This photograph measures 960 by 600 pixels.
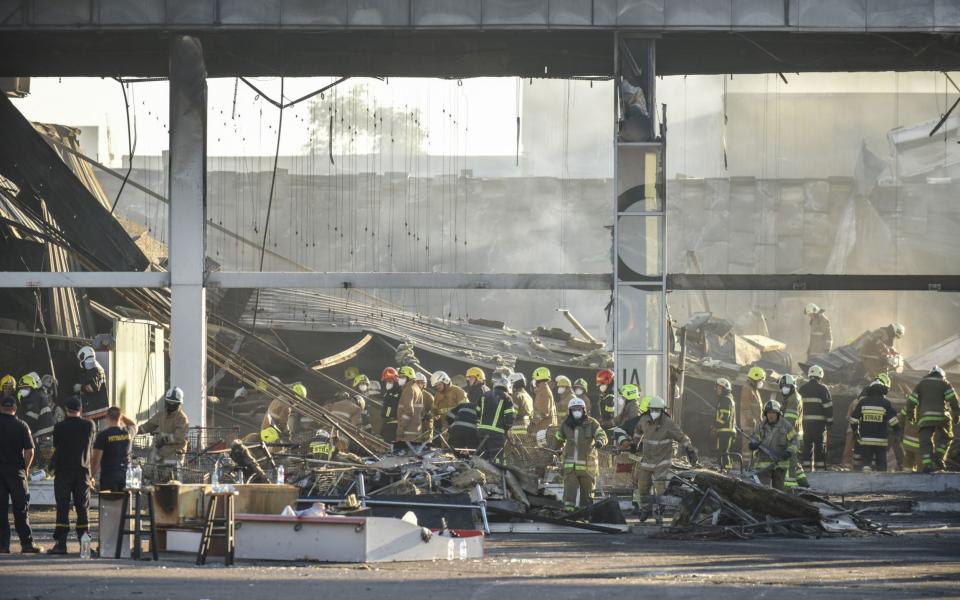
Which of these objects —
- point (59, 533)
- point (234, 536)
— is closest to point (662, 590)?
point (234, 536)

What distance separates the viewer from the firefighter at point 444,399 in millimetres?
24141

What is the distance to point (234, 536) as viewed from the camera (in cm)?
1264

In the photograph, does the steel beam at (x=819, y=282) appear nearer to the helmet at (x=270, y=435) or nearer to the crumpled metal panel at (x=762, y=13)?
the crumpled metal panel at (x=762, y=13)

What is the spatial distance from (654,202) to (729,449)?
4.22 m

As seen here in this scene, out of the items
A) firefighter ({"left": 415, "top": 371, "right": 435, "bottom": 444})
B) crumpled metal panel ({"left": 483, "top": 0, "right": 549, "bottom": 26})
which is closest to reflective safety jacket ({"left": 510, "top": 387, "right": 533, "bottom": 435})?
firefighter ({"left": 415, "top": 371, "right": 435, "bottom": 444})

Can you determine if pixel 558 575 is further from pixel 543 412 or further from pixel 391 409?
pixel 391 409

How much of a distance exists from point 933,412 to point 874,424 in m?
1.05

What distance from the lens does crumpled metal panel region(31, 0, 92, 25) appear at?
74.1 feet

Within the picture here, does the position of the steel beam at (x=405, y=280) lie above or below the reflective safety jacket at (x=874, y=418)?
above

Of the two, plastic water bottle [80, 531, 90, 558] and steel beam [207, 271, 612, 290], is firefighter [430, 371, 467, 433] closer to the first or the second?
steel beam [207, 271, 612, 290]

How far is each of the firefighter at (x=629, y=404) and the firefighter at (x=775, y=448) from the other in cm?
335

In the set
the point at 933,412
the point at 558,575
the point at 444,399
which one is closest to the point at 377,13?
the point at 444,399

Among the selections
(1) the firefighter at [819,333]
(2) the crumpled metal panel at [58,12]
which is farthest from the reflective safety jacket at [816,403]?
(1) the firefighter at [819,333]

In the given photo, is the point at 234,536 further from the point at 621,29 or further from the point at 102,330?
the point at 102,330
